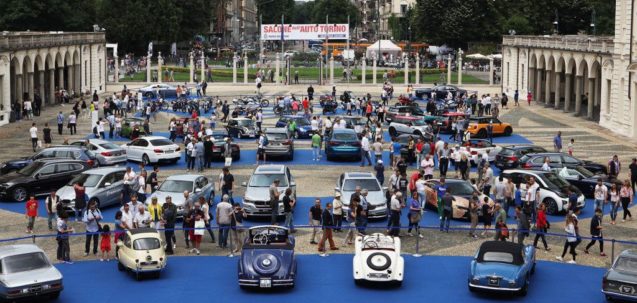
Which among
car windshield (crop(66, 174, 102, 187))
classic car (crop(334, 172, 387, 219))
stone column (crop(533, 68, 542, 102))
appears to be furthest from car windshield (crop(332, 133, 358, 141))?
stone column (crop(533, 68, 542, 102))

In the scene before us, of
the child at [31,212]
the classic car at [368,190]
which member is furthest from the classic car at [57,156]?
the classic car at [368,190]

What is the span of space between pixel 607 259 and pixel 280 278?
9.38 m

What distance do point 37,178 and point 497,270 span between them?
18517 mm

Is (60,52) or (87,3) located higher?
(87,3)

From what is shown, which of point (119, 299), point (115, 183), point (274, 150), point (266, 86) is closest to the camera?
point (119, 299)

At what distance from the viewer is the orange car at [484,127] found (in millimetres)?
49031

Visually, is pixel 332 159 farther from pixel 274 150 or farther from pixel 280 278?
pixel 280 278

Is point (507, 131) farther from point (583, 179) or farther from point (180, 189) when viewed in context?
point (180, 189)

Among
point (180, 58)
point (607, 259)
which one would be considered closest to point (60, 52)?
point (180, 58)

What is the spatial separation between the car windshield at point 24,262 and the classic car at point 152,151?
19026 millimetres

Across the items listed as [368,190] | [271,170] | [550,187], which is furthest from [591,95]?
[271,170]

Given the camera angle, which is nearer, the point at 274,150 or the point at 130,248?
the point at 130,248

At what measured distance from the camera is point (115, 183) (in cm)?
3092

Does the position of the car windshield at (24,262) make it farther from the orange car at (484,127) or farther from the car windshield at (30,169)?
the orange car at (484,127)
